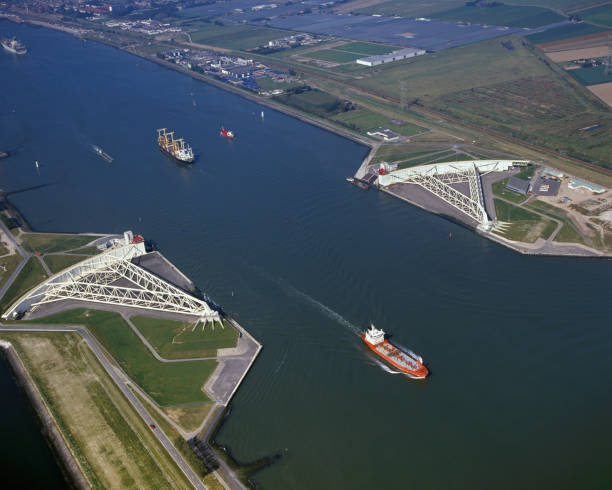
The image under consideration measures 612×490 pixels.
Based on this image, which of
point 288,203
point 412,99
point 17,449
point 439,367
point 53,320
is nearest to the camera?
point 17,449

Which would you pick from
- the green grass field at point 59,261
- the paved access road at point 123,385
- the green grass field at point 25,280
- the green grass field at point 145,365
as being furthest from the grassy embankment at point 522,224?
the green grass field at point 25,280

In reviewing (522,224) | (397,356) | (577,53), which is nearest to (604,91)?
(577,53)

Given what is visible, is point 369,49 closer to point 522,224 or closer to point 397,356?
point 522,224

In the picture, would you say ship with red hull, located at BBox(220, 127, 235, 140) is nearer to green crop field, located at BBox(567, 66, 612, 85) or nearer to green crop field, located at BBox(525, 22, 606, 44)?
green crop field, located at BBox(567, 66, 612, 85)

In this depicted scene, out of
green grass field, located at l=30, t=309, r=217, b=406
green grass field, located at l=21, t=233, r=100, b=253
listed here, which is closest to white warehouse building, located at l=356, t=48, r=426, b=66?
green grass field, located at l=21, t=233, r=100, b=253

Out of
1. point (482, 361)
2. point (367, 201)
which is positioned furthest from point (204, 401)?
point (367, 201)

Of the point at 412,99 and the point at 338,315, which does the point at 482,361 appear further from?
the point at 412,99
